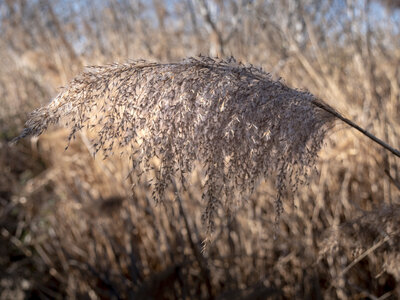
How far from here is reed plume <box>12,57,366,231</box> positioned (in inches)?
47.0

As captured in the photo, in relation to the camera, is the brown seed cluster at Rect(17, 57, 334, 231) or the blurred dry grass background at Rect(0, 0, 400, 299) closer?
the brown seed cluster at Rect(17, 57, 334, 231)

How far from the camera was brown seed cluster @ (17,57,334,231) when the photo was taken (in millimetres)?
1194

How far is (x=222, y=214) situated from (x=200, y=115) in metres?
1.94

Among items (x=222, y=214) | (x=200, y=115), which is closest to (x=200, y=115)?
(x=200, y=115)

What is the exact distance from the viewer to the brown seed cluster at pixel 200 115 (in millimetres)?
1194

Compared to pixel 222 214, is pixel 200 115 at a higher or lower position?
lower

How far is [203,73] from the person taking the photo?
120cm

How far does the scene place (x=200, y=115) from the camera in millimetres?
1197

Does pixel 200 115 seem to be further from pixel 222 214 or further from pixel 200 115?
pixel 222 214

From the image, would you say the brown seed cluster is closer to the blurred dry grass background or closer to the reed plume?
→ the reed plume

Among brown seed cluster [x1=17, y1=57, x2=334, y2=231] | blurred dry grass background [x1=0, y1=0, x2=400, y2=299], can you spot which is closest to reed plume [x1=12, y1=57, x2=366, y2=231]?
brown seed cluster [x1=17, y1=57, x2=334, y2=231]

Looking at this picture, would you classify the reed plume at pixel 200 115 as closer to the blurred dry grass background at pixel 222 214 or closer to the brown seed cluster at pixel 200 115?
the brown seed cluster at pixel 200 115

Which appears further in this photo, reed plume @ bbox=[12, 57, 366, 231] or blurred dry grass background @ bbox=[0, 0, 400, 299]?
blurred dry grass background @ bbox=[0, 0, 400, 299]

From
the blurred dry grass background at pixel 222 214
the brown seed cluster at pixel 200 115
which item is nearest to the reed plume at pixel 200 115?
the brown seed cluster at pixel 200 115
